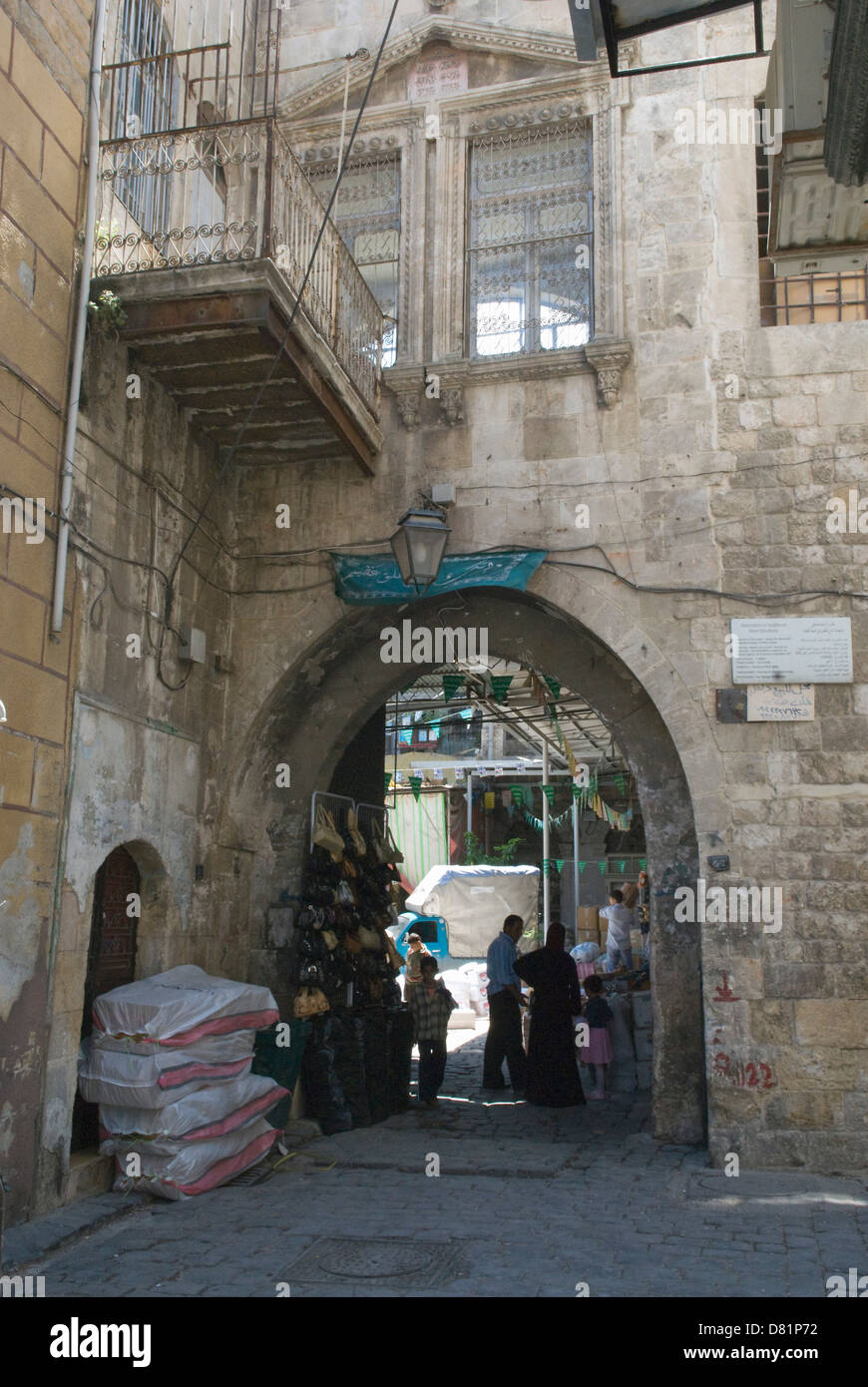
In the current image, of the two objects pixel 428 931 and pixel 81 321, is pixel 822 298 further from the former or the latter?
pixel 428 931

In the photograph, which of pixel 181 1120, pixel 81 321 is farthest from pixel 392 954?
pixel 81 321

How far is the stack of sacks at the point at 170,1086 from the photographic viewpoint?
615cm

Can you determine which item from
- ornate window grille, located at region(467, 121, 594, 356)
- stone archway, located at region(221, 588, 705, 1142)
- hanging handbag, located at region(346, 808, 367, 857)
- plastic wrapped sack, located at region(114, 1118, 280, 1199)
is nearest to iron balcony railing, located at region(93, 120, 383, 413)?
ornate window grille, located at region(467, 121, 594, 356)

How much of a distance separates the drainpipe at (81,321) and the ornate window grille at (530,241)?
3276mm

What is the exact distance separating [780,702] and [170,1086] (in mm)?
4561

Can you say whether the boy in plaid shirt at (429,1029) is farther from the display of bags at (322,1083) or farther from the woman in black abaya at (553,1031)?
the display of bags at (322,1083)

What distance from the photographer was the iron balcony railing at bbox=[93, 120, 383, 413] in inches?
270

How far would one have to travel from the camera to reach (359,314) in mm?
8656

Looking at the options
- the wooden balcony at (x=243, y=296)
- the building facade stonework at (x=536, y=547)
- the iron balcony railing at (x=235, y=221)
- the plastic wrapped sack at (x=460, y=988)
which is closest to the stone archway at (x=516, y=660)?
the building facade stonework at (x=536, y=547)

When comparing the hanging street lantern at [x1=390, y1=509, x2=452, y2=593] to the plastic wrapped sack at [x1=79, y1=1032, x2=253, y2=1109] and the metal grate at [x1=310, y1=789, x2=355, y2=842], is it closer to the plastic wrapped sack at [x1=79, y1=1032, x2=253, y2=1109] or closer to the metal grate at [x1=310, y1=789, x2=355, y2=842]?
the metal grate at [x1=310, y1=789, x2=355, y2=842]

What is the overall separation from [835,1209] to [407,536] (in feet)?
15.6

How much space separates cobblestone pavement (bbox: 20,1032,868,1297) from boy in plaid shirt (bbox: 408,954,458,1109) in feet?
4.59

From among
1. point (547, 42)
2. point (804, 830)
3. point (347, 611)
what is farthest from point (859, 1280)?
point (547, 42)

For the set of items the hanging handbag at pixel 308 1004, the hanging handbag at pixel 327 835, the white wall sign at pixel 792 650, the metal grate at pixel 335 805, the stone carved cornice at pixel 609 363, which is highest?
the stone carved cornice at pixel 609 363
